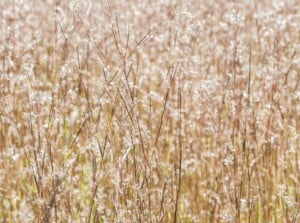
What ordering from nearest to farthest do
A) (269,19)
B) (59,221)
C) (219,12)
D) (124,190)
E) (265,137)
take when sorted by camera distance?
(124,190) < (59,221) < (265,137) < (269,19) < (219,12)

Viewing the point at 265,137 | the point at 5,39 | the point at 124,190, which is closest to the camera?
the point at 124,190

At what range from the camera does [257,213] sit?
2.59 m

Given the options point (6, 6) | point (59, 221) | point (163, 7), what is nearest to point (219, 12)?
point (163, 7)

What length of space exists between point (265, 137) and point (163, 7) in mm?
2603

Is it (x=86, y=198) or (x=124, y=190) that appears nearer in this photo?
(x=124, y=190)

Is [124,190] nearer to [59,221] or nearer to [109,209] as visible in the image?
[59,221]

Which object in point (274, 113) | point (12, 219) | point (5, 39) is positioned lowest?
point (12, 219)

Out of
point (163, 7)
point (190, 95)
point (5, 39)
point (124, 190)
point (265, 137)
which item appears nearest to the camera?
point (124, 190)

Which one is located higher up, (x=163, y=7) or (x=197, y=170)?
(x=163, y=7)

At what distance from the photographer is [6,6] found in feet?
17.3

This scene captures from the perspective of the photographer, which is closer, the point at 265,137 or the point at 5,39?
the point at 5,39

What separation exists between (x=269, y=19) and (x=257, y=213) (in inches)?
58.4

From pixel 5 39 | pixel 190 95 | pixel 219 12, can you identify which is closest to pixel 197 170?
pixel 190 95

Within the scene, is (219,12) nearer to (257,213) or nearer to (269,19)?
(269,19)
